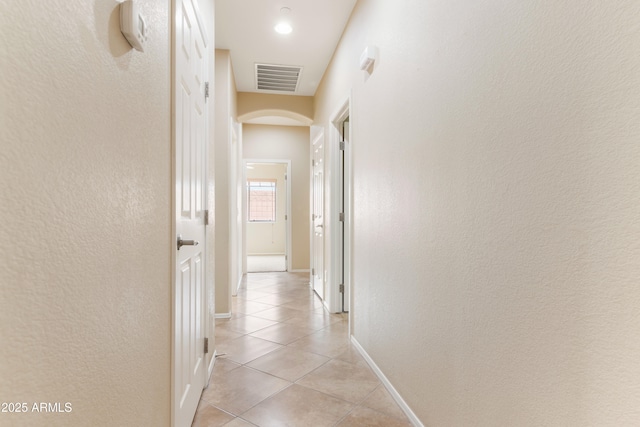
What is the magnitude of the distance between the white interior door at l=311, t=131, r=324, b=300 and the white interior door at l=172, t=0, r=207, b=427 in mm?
2171

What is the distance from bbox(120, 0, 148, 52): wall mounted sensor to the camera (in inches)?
31.3

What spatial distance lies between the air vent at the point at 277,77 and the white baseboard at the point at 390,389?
309 centimetres

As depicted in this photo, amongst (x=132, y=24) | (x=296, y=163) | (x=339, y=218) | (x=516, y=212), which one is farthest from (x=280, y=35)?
(x=296, y=163)

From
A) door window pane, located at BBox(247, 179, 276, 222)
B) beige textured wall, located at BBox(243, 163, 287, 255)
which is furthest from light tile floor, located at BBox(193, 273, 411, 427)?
door window pane, located at BBox(247, 179, 276, 222)

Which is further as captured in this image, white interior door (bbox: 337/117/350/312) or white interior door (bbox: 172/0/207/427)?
white interior door (bbox: 337/117/350/312)

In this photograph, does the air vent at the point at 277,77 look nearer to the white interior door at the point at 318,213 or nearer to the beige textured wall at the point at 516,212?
the white interior door at the point at 318,213

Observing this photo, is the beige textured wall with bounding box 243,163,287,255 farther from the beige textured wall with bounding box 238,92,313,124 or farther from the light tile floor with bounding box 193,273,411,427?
the light tile floor with bounding box 193,273,411,427

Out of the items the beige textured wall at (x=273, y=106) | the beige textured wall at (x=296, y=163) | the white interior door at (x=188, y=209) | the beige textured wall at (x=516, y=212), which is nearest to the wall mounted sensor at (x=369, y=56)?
the beige textured wall at (x=516, y=212)

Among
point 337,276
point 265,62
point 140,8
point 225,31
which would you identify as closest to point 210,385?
point 337,276

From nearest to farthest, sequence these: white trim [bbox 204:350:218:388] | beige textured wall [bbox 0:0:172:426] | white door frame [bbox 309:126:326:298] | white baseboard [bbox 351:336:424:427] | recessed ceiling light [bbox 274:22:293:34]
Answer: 1. beige textured wall [bbox 0:0:172:426]
2. white baseboard [bbox 351:336:424:427]
3. white trim [bbox 204:350:218:388]
4. recessed ceiling light [bbox 274:22:293:34]
5. white door frame [bbox 309:126:326:298]

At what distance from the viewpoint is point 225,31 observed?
3078 mm

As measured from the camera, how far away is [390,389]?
191 centimetres

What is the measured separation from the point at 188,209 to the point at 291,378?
131 cm

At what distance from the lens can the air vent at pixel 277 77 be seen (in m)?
3.83
